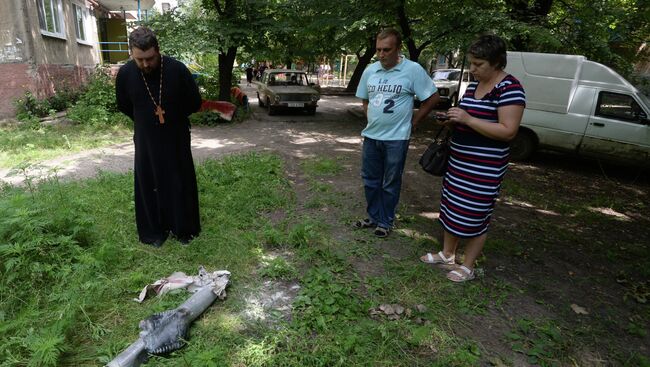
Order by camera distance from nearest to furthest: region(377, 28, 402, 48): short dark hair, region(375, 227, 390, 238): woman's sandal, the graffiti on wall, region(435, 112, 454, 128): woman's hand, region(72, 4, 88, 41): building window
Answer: region(435, 112, 454, 128): woman's hand < region(377, 28, 402, 48): short dark hair < region(375, 227, 390, 238): woman's sandal < the graffiti on wall < region(72, 4, 88, 41): building window

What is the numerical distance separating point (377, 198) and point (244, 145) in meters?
5.39

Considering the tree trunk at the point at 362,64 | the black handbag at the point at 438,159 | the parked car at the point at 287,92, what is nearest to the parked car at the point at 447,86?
the tree trunk at the point at 362,64

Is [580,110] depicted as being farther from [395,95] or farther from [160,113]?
[160,113]

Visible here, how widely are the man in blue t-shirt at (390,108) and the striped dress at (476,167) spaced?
1.79ft

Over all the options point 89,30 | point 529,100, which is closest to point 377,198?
point 529,100

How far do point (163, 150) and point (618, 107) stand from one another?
26.5 ft

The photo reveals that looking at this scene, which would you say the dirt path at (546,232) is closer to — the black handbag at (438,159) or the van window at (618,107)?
the black handbag at (438,159)

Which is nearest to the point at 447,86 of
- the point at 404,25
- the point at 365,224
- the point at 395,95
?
the point at 404,25

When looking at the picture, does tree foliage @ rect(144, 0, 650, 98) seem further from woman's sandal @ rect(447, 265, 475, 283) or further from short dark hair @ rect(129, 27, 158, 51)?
short dark hair @ rect(129, 27, 158, 51)

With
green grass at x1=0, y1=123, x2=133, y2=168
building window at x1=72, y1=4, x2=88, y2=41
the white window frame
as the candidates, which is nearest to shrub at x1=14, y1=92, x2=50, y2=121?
green grass at x1=0, y1=123, x2=133, y2=168

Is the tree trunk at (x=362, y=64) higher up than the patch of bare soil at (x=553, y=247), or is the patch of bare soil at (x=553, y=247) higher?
the tree trunk at (x=362, y=64)

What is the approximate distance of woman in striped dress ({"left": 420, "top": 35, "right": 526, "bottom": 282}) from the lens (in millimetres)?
2744

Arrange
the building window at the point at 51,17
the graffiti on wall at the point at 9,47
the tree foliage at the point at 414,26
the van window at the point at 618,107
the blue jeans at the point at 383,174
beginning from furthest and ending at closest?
the building window at the point at 51,17 < the graffiti on wall at the point at 9,47 < the tree foliage at the point at 414,26 < the van window at the point at 618,107 < the blue jeans at the point at 383,174

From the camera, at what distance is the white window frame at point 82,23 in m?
13.8
